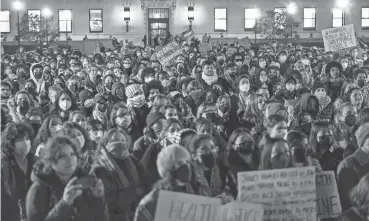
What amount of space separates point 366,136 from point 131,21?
1567 inches

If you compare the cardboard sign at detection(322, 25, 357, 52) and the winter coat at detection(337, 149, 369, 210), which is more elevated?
the cardboard sign at detection(322, 25, 357, 52)

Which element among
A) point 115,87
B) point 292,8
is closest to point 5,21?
point 292,8

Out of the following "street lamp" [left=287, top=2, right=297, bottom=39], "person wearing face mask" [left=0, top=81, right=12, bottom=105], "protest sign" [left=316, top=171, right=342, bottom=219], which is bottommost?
"protest sign" [left=316, top=171, right=342, bottom=219]

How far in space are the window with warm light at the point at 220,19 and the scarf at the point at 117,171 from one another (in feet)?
132

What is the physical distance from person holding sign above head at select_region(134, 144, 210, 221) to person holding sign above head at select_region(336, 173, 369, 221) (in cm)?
116

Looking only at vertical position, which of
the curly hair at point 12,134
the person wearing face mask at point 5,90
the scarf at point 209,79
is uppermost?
the scarf at point 209,79

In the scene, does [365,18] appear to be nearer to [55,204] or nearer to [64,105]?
[64,105]

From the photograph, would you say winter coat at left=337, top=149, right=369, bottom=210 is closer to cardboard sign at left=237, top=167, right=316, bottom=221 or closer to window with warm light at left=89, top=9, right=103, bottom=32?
cardboard sign at left=237, top=167, right=316, bottom=221

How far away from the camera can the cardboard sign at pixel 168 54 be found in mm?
18703

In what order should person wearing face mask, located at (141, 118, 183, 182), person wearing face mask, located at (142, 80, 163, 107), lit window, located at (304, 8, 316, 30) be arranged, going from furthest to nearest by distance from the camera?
1. lit window, located at (304, 8, 316, 30)
2. person wearing face mask, located at (142, 80, 163, 107)
3. person wearing face mask, located at (141, 118, 183, 182)

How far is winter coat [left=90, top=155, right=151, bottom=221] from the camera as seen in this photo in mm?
6656

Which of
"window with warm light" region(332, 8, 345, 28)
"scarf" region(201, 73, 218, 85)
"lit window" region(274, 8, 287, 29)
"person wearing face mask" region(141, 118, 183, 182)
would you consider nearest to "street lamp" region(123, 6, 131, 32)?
"lit window" region(274, 8, 287, 29)

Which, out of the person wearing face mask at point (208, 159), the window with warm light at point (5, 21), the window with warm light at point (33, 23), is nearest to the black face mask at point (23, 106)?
the person wearing face mask at point (208, 159)

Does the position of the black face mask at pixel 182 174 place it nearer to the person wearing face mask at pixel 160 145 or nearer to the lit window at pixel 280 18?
the person wearing face mask at pixel 160 145
